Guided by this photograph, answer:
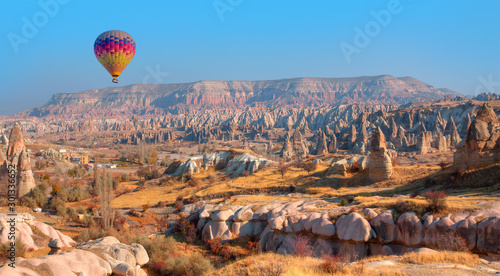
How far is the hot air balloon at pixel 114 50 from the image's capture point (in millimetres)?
31609

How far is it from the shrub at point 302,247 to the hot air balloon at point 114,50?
23.8 m

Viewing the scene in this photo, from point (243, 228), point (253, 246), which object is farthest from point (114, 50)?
point (253, 246)

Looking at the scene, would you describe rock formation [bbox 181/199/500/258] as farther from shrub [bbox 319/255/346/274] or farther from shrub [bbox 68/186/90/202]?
shrub [bbox 68/186/90/202]

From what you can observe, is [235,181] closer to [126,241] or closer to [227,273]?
[126,241]

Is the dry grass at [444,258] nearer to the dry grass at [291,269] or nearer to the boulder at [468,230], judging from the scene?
the boulder at [468,230]

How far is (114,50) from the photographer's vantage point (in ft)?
104

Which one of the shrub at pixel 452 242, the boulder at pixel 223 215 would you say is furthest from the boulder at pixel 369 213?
the boulder at pixel 223 215

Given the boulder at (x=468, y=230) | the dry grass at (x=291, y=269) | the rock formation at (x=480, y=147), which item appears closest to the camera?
the dry grass at (x=291, y=269)

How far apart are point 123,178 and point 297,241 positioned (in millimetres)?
39656

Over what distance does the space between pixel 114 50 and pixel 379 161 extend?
23.3m

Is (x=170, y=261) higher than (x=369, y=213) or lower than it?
lower

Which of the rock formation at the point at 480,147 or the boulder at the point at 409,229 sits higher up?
the rock formation at the point at 480,147

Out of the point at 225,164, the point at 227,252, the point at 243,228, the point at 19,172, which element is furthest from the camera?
the point at 225,164

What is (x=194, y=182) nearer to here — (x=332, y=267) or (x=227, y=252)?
(x=227, y=252)
